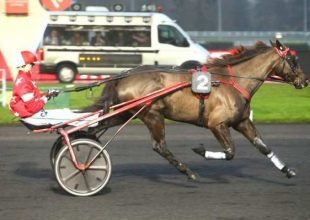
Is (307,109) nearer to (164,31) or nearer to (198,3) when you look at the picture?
(164,31)

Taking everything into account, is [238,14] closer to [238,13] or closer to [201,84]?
[238,13]

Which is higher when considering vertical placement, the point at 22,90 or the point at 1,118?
the point at 22,90

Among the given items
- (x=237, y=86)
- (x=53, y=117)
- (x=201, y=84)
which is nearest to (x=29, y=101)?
(x=53, y=117)

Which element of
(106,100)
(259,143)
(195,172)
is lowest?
(195,172)

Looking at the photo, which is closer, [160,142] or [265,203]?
[265,203]

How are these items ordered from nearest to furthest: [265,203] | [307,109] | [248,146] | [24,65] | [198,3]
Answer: [265,203]
[24,65]
[248,146]
[307,109]
[198,3]

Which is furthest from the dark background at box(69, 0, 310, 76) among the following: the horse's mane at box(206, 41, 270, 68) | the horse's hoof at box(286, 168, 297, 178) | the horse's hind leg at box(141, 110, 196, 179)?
the horse's hoof at box(286, 168, 297, 178)

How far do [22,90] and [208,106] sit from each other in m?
2.02

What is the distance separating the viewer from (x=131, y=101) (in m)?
8.52

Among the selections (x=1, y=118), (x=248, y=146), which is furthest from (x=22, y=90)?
(x=1, y=118)

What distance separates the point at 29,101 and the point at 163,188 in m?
1.78

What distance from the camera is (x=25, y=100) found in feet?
26.9

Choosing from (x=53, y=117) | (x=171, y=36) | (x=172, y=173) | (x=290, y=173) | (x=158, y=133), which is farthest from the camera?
(x=171, y=36)

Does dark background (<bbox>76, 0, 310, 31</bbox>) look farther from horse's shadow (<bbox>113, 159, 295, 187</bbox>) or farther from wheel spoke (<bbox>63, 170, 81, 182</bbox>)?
wheel spoke (<bbox>63, 170, 81, 182</bbox>)
